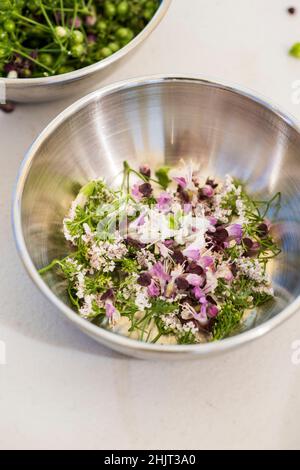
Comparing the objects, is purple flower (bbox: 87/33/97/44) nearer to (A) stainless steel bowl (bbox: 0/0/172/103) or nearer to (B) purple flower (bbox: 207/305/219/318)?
(A) stainless steel bowl (bbox: 0/0/172/103)

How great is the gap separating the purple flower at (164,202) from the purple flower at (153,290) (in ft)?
0.51

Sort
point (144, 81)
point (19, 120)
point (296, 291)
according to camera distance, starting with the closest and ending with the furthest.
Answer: point (296, 291) → point (144, 81) → point (19, 120)

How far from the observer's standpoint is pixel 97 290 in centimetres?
96

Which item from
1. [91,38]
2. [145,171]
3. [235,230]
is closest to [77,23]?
[91,38]

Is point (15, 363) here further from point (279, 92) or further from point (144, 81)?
point (279, 92)

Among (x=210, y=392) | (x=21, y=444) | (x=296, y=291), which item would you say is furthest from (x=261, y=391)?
(x=21, y=444)

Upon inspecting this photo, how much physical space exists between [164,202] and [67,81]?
0.92ft

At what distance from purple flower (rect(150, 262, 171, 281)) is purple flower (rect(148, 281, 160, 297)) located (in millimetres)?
15

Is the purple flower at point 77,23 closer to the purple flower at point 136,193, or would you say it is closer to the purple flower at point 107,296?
the purple flower at point 136,193

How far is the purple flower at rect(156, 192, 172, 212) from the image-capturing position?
102 centimetres

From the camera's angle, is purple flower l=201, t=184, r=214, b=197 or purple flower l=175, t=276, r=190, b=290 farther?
purple flower l=201, t=184, r=214, b=197

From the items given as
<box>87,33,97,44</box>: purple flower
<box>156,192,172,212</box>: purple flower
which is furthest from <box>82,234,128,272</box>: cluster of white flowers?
<box>87,33,97,44</box>: purple flower

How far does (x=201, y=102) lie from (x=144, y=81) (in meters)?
0.12

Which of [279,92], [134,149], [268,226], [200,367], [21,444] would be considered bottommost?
[21,444]
